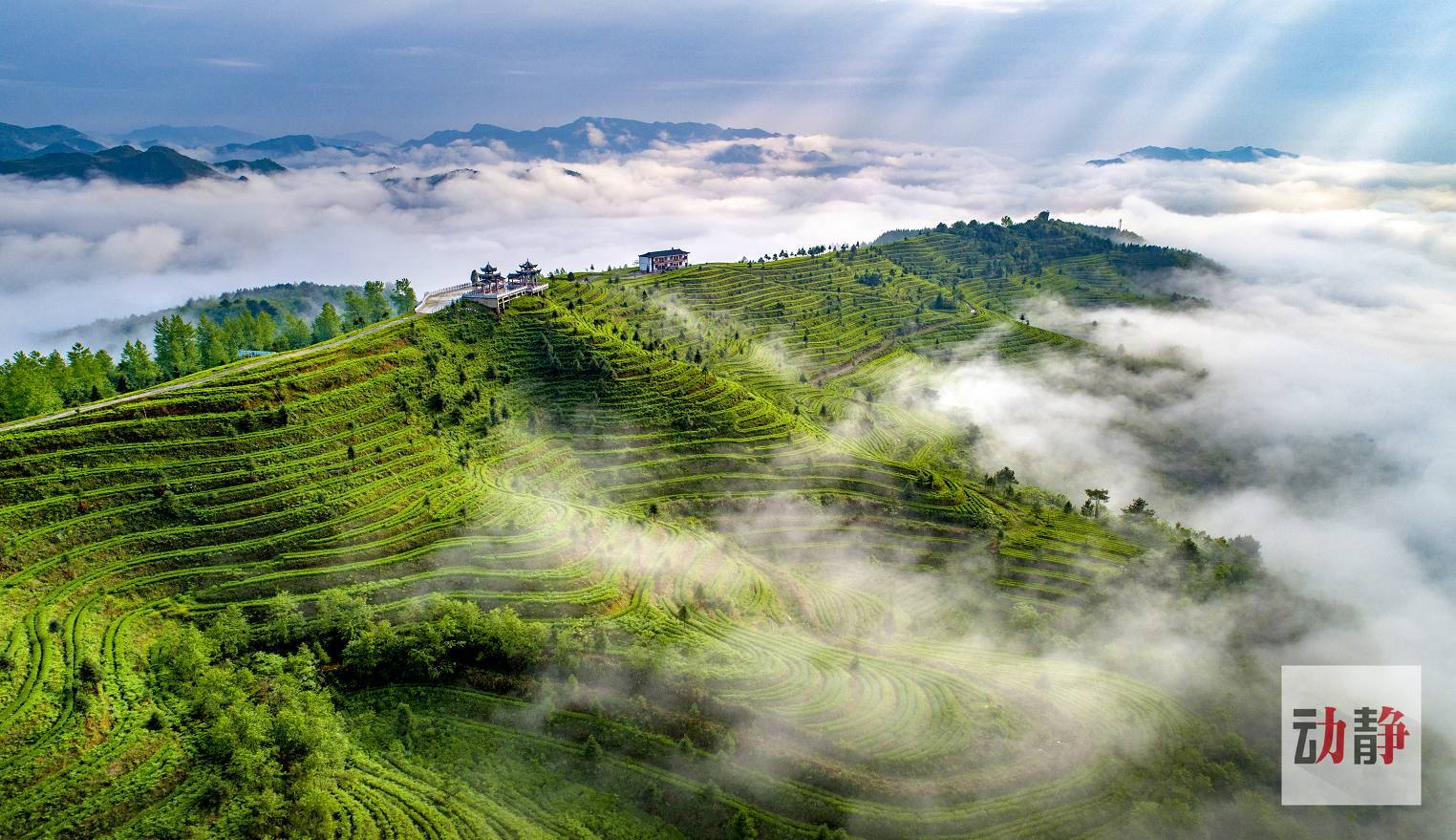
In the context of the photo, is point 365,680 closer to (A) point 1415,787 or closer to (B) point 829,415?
(B) point 829,415

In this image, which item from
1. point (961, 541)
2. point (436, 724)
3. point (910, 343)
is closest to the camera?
point (436, 724)

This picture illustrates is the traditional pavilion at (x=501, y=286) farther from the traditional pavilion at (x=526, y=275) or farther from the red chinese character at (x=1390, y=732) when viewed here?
the red chinese character at (x=1390, y=732)

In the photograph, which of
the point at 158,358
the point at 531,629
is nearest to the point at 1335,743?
the point at 531,629

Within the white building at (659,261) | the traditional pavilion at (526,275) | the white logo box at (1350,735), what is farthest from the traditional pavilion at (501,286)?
the white logo box at (1350,735)

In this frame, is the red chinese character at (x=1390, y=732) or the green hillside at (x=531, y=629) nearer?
the green hillside at (x=531, y=629)

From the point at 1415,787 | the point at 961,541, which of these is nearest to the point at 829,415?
the point at 961,541
